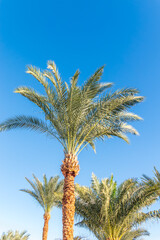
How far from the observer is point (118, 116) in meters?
10.7

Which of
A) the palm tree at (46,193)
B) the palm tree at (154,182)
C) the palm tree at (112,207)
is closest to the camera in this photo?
the palm tree at (154,182)

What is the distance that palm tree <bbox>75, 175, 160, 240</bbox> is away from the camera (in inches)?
425

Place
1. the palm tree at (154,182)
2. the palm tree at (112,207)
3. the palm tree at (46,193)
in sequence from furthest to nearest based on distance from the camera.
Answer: the palm tree at (46,193) < the palm tree at (112,207) < the palm tree at (154,182)

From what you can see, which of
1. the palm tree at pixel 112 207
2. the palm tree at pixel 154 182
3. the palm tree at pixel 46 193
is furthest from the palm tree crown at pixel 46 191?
the palm tree at pixel 154 182

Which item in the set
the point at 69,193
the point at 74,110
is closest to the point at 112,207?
the point at 69,193

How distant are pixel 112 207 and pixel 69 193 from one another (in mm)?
3322

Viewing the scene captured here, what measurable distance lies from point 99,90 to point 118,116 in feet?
4.86

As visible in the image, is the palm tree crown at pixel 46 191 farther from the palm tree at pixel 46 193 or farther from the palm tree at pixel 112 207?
the palm tree at pixel 112 207

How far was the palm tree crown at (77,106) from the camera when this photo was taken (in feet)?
Answer: 33.0

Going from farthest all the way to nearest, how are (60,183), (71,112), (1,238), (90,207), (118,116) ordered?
(1,238), (60,183), (90,207), (118,116), (71,112)

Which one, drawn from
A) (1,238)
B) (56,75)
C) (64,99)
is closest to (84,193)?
(64,99)

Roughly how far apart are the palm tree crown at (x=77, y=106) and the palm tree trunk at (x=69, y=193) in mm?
573

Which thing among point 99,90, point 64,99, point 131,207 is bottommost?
point 131,207

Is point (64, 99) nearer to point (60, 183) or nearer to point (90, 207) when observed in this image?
point (90, 207)
